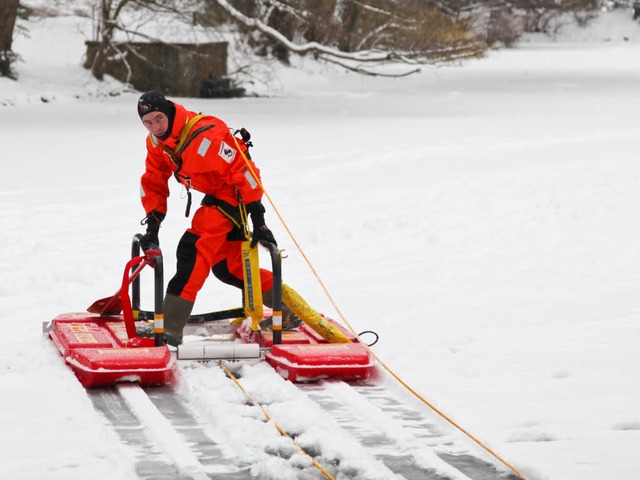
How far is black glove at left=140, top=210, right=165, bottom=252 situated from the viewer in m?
→ 6.40

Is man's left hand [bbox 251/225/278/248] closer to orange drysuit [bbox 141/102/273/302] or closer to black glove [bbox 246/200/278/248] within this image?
black glove [bbox 246/200/278/248]

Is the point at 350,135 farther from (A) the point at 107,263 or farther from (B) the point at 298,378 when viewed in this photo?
(B) the point at 298,378

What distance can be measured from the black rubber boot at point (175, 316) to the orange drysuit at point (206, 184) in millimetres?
41

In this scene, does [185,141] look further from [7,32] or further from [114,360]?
[7,32]

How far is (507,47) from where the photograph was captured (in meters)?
43.8

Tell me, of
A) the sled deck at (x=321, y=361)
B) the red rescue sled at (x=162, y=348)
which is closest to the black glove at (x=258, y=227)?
the red rescue sled at (x=162, y=348)

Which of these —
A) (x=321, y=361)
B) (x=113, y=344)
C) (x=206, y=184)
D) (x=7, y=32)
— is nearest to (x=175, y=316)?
(x=113, y=344)

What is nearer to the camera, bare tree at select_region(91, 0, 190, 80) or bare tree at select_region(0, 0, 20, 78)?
bare tree at select_region(0, 0, 20, 78)

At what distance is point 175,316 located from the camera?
251 inches

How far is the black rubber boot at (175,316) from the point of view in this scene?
20.8 ft

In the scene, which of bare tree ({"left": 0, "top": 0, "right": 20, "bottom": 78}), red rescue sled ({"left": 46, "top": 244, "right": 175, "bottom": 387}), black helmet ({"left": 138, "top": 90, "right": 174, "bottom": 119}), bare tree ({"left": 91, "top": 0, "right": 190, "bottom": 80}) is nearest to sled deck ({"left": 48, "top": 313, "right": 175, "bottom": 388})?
red rescue sled ({"left": 46, "top": 244, "right": 175, "bottom": 387})

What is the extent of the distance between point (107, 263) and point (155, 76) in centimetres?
1453

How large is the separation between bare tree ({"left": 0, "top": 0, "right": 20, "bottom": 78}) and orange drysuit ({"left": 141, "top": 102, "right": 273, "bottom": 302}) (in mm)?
15851

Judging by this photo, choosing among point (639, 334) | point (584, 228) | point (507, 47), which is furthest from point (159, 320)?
point (507, 47)
